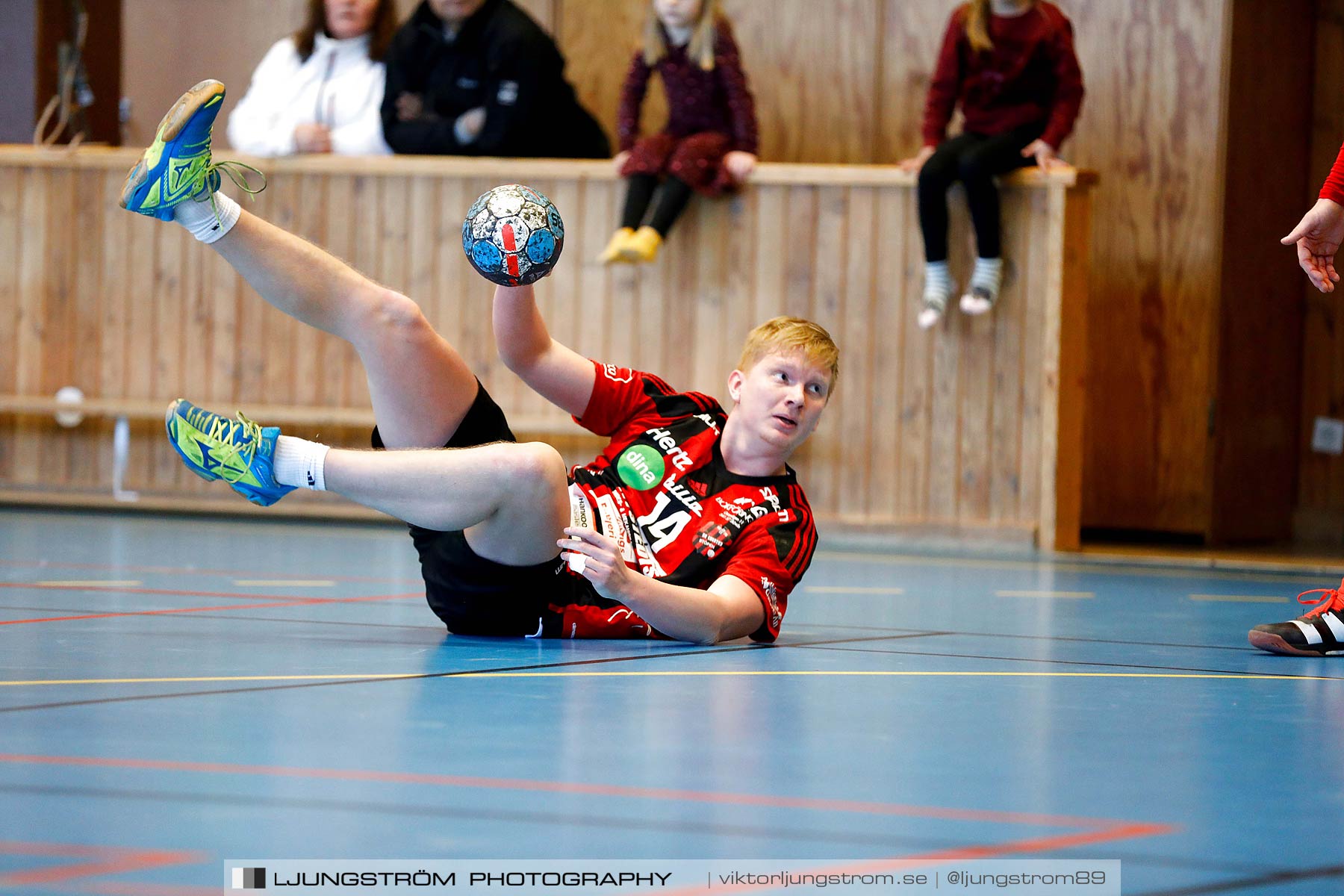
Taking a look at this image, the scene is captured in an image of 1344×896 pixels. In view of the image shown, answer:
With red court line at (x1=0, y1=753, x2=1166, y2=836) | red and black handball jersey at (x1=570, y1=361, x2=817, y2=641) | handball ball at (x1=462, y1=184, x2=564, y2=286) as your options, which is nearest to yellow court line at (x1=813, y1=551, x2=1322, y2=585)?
red and black handball jersey at (x1=570, y1=361, x2=817, y2=641)

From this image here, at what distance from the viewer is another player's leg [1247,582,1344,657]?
364cm

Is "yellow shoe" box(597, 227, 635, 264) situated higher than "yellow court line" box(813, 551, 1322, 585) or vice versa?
"yellow shoe" box(597, 227, 635, 264)

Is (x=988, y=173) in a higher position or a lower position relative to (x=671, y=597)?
higher

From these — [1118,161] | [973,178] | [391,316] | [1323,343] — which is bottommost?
[391,316]

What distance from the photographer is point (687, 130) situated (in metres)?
7.41

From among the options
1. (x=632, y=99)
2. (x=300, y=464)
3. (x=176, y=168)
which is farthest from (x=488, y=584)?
(x=632, y=99)

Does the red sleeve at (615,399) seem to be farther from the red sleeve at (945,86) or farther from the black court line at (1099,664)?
the red sleeve at (945,86)

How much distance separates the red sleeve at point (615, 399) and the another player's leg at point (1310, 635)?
56.5 inches

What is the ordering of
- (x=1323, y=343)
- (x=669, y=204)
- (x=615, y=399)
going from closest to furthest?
1. (x=615, y=399)
2. (x=669, y=204)
3. (x=1323, y=343)

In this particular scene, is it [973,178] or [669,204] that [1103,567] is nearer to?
[973,178]

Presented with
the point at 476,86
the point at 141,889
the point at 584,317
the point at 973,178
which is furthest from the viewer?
the point at 476,86

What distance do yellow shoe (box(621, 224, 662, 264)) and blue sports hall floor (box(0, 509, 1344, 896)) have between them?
3.03 meters

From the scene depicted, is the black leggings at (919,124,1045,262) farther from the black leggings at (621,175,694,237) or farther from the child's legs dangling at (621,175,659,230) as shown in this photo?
the child's legs dangling at (621,175,659,230)

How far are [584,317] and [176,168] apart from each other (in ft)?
14.2
